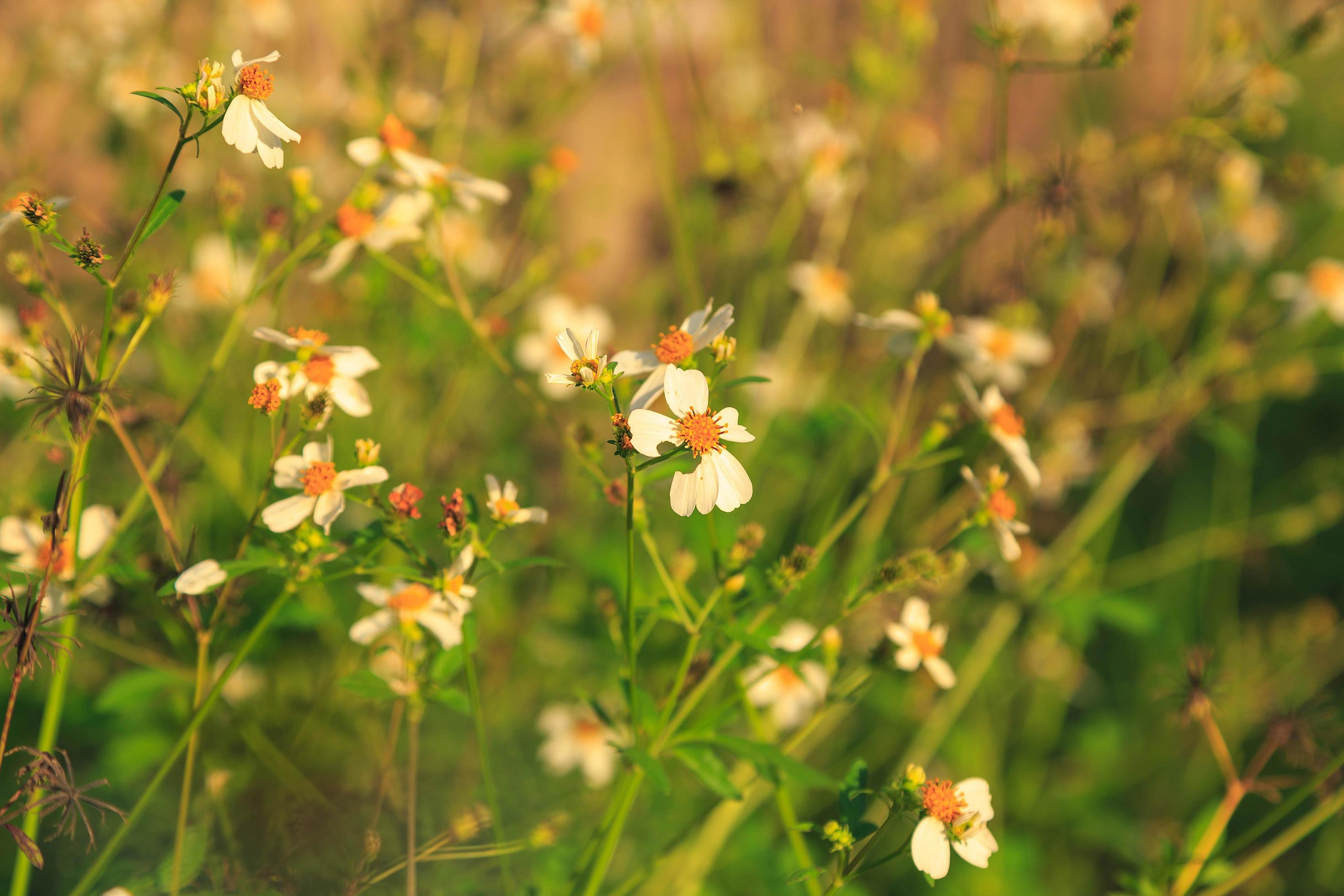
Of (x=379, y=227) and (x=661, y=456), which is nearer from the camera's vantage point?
(x=661, y=456)

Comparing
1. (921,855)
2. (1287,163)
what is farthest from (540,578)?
(1287,163)

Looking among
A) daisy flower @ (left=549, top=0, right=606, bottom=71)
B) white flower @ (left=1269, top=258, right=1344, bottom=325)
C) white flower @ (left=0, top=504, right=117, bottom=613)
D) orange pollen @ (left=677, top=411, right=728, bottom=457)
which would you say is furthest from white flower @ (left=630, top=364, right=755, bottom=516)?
white flower @ (left=1269, top=258, right=1344, bottom=325)

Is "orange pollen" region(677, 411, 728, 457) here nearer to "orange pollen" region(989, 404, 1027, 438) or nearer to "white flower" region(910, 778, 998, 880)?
"white flower" region(910, 778, 998, 880)

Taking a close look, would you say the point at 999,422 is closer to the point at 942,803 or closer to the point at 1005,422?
the point at 1005,422

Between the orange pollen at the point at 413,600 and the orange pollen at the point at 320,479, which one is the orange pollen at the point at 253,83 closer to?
the orange pollen at the point at 320,479

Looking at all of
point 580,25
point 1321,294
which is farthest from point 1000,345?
point 580,25

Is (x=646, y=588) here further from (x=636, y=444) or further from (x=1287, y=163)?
(x=1287, y=163)

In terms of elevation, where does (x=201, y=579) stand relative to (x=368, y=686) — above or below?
above

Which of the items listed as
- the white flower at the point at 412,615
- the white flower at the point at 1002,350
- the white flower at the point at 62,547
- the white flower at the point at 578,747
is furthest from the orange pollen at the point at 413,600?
the white flower at the point at 1002,350

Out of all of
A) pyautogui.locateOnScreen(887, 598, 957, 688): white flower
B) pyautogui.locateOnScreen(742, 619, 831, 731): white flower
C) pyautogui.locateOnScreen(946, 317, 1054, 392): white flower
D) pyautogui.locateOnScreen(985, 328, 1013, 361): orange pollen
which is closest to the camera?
pyautogui.locateOnScreen(887, 598, 957, 688): white flower
